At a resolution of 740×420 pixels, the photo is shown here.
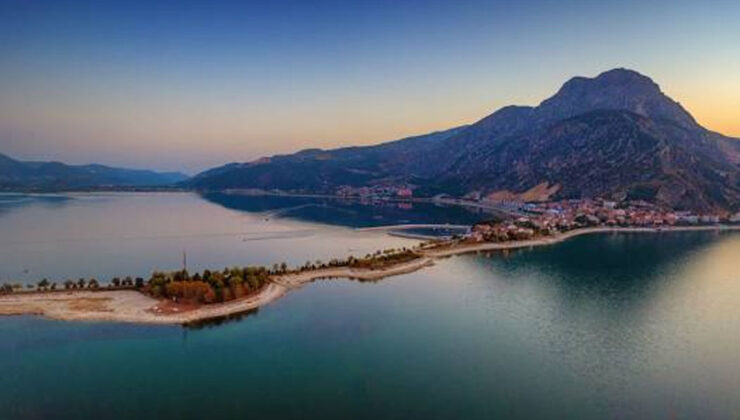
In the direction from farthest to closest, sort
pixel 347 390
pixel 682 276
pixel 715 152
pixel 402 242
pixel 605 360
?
pixel 715 152
pixel 402 242
pixel 682 276
pixel 605 360
pixel 347 390

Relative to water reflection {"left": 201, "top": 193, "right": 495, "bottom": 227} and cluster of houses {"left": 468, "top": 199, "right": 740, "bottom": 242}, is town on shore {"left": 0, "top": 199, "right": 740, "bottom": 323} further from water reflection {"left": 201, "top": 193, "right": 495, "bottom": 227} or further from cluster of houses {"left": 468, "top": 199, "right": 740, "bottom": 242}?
water reflection {"left": 201, "top": 193, "right": 495, "bottom": 227}

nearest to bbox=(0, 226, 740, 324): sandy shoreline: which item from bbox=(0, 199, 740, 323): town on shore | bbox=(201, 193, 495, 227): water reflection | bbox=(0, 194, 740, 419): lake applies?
bbox=(0, 199, 740, 323): town on shore

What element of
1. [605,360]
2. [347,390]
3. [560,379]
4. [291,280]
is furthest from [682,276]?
[347,390]

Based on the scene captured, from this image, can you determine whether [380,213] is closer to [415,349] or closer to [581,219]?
[581,219]

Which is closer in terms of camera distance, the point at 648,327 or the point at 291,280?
the point at 648,327

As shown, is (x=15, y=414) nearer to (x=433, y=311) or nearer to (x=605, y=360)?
(x=433, y=311)
